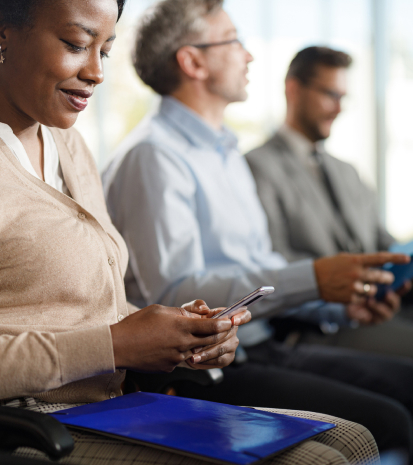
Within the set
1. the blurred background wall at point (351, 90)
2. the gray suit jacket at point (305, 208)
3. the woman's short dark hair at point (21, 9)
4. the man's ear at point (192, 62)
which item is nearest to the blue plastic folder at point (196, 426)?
the woman's short dark hair at point (21, 9)

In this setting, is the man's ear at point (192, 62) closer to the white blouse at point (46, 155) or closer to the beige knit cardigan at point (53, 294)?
the white blouse at point (46, 155)

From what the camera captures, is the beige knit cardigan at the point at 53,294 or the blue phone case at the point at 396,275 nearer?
the beige knit cardigan at the point at 53,294

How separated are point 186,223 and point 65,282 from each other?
2.14 feet

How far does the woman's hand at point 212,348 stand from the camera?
1.12 meters

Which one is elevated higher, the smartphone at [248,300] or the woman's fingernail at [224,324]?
the smartphone at [248,300]

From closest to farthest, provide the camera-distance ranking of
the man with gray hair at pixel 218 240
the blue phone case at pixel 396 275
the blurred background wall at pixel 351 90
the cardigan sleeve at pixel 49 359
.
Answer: the cardigan sleeve at pixel 49 359 → the man with gray hair at pixel 218 240 → the blue phone case at pixel 396 275 → the blurred background wall at pixel 351 90

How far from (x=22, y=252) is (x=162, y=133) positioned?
93cm

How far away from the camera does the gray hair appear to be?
1903 millimetres

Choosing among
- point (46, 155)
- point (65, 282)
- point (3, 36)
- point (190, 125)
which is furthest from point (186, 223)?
point (3, 36)

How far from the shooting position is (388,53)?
15.4 feet

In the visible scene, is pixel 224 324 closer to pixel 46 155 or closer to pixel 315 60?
pixel 46 155

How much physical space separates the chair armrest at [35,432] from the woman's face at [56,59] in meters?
0.57

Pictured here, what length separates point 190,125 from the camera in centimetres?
190

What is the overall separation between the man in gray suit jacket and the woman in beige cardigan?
49.6 inches
